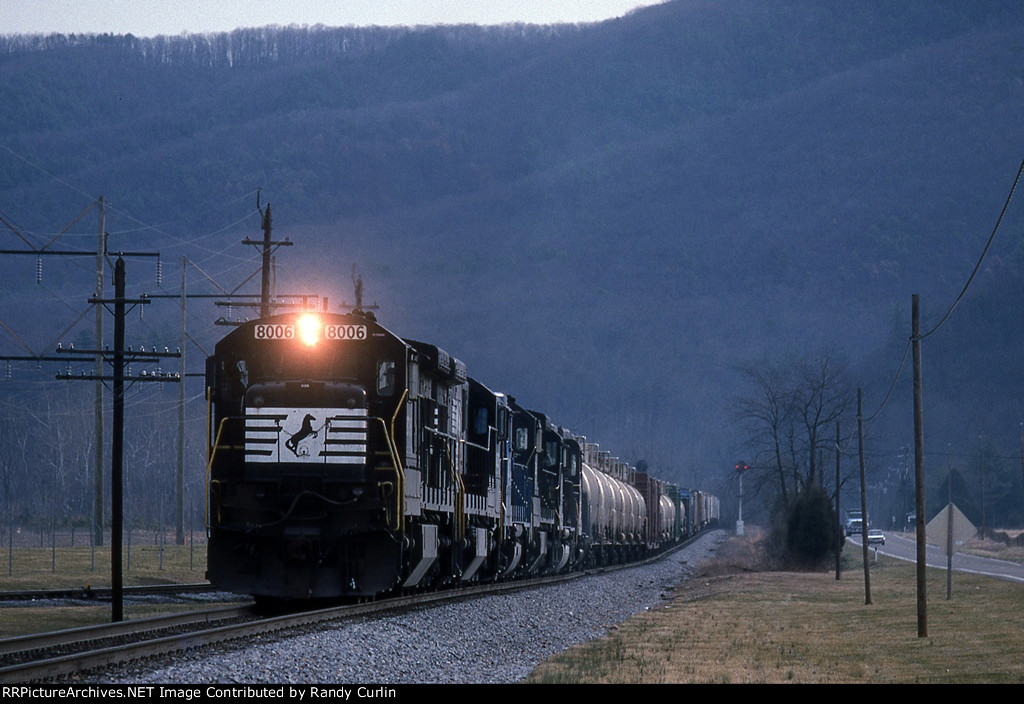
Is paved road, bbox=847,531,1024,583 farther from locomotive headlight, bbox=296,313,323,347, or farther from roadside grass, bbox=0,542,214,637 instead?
locomotive headlight, bbox=296,313,323,347

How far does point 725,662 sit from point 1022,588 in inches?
1392

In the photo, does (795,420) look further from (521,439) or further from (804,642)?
(804,642)

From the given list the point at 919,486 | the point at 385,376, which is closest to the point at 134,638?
the point at 385,376

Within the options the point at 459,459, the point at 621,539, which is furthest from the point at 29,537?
the point at 459,459

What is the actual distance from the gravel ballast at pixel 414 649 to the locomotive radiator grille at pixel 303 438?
295cm

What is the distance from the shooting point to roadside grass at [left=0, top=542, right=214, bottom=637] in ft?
91.5

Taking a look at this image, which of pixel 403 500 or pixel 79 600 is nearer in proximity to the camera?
pixel 403 500

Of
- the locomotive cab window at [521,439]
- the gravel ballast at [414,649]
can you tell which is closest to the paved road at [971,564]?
the locomotive cab window at [521,439]

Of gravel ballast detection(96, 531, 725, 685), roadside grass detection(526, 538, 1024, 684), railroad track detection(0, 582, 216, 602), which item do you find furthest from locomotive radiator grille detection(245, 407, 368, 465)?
railroad track detection(0, 582, 216, 602)

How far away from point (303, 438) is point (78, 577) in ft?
77.7

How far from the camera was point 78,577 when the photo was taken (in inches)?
1778

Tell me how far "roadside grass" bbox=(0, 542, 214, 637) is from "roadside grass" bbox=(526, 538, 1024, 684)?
10.2 metres

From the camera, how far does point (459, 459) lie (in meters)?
31.2

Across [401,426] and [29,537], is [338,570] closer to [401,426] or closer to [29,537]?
[401,426]
